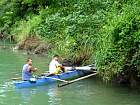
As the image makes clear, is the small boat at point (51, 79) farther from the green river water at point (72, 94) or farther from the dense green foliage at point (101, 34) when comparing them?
the dense green foliage at point (101, 34)

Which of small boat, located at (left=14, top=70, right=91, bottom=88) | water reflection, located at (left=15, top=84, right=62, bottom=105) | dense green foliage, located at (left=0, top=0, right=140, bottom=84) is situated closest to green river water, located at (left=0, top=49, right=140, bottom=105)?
water reflection, located at (left=15, top=84, right=62, bottom=105)

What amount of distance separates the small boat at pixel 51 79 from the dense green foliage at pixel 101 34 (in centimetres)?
93

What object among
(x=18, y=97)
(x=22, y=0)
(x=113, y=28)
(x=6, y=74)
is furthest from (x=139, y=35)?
(x=22, y=0)

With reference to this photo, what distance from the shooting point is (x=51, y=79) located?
63.6 ft

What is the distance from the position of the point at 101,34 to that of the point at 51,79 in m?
3.27

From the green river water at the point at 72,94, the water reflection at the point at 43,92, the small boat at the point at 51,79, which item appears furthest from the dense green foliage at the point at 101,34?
the water reflection at the point at 43,92

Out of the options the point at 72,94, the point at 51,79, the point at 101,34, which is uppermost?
the point at 101,34

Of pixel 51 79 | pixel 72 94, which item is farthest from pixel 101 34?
pixel 51 79

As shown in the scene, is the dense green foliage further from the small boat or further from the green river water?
the small boat

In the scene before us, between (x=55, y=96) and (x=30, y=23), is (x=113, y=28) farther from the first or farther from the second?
(x=30, y=23)

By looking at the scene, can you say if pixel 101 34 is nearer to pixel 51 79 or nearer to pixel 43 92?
pixel 51 79

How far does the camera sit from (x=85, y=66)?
66.7 feet

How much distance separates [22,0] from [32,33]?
10.9 metres

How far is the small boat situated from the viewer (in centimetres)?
1833
